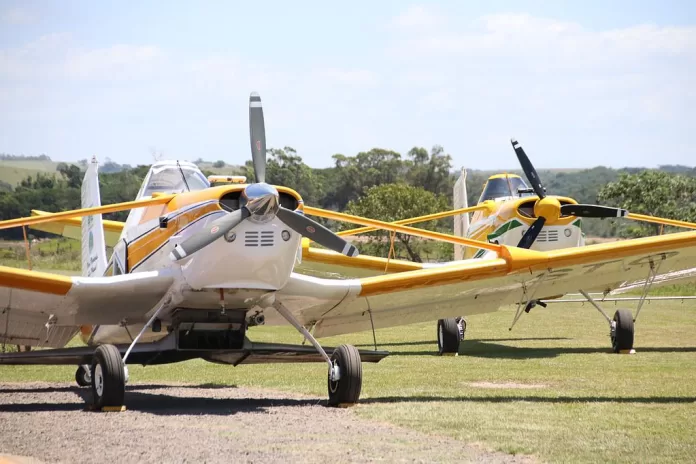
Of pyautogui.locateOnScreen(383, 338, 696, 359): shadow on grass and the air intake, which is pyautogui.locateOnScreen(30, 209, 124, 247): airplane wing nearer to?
pyautogui.locateOnScreen(383, 338, 696, 359): shadow on grass

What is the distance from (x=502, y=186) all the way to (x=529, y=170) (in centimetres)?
151

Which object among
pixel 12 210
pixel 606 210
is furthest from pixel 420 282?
pixel 12 210

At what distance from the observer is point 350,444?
8547 mm

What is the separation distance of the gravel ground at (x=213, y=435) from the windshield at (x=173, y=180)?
2667 millimetres

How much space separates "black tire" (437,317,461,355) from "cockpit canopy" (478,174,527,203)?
11.3ft

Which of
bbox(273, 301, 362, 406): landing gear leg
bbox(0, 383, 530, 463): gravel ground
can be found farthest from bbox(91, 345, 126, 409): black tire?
bbox(273, 301, 362, 406): landing gear leg

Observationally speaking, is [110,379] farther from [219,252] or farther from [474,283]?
[474,283]

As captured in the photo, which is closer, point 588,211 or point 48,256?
point 588,211

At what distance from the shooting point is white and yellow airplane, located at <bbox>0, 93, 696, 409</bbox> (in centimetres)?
1097

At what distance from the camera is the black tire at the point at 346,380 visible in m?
11.5

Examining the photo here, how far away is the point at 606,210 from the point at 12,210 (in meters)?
82.6

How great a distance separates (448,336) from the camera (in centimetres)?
2003

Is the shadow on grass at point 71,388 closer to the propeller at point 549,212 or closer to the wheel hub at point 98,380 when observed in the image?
the wheel hub at point 98,380

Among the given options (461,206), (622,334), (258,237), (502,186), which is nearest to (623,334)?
(622,334)
